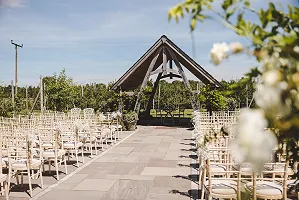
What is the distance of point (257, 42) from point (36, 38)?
1956 cm

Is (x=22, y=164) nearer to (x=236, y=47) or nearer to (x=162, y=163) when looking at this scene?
(x=162, y=163)

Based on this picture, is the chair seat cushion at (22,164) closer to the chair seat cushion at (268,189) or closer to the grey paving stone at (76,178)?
the grey paving stone at (76,178)

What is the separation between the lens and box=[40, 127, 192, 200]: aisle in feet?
17.0

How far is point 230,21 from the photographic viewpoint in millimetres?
913

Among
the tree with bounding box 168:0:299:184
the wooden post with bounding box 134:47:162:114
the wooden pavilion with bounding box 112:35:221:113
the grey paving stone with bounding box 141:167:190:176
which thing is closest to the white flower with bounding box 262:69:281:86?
the tree with bounding box 168:0:299:184

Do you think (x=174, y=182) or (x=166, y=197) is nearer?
(x=166, y=197)

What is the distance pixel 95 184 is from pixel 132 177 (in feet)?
2.44

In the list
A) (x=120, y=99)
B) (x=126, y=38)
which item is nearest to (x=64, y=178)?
(x=120, y=99)

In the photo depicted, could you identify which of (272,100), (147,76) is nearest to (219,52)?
(272,100)

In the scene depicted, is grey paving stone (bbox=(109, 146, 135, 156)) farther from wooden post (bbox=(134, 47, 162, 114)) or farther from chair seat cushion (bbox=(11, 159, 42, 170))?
wooden post (bbox=(134, 47, 162, 114))

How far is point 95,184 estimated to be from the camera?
18.9 ft

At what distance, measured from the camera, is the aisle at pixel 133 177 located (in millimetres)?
5172

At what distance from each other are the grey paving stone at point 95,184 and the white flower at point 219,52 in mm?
4894

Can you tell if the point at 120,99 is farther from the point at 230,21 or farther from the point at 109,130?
the point at 230,21
